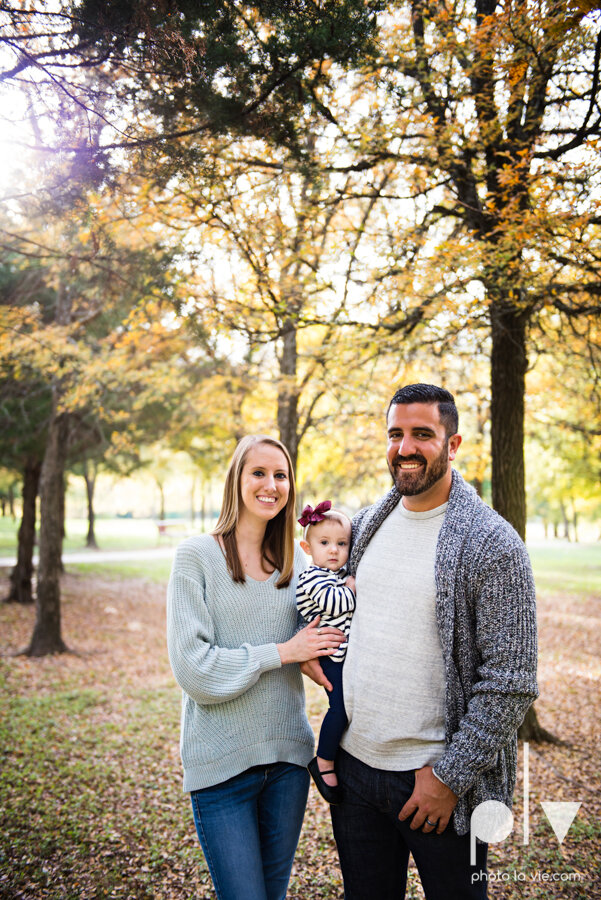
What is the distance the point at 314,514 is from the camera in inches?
106

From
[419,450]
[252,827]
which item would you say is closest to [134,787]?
[252,827]

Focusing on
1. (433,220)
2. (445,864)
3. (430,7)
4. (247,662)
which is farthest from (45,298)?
(445,864)

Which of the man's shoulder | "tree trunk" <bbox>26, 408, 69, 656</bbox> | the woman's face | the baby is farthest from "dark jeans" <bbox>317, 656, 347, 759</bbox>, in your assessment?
"tree trunk" <bbox>26, 408, 69, 656</bbox>

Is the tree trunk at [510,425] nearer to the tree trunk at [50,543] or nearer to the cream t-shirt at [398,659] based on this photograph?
the cream t-shirt at [398,659]

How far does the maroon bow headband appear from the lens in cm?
268

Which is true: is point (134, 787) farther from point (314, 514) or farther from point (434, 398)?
point (434, 398)

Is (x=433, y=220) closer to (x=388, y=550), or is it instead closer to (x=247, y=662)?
(x=388, y=550)

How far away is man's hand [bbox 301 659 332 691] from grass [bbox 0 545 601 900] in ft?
6.99

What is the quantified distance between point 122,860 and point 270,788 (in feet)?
7.76

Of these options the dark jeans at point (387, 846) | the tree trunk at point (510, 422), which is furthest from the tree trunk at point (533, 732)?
the dark jeans at point (387, 846)

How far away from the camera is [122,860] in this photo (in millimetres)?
3902

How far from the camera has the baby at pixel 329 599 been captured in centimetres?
226

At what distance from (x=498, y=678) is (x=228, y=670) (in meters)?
0.99

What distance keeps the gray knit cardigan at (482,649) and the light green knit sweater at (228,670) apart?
0.72 metres
